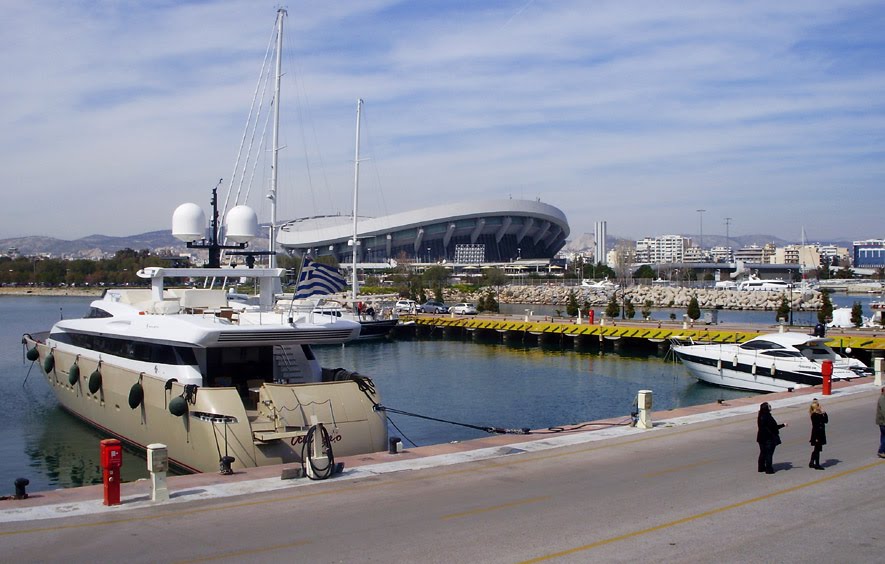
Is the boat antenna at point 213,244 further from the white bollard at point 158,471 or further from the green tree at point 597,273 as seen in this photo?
the green tree at point 597,273

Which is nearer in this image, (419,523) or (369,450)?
(419,523)

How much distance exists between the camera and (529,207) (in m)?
167

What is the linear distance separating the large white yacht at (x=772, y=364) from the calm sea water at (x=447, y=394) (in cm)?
75

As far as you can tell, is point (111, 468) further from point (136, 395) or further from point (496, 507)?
point (136, 395)

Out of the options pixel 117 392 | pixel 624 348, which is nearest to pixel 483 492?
pixel 117 392

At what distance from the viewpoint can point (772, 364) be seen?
30875mm

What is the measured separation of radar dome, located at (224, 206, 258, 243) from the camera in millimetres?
23672

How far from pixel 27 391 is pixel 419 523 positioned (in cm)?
2722

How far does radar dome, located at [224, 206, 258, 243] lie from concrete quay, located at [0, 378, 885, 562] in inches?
412

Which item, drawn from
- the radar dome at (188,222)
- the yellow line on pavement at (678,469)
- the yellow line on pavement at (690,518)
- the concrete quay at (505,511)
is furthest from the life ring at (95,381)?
the yellow line on pavement at (690,518)

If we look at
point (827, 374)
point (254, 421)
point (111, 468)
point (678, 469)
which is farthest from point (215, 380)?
point (827, 374)

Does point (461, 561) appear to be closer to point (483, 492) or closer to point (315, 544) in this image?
point (315, 544)

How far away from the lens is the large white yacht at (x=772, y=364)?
29.9m

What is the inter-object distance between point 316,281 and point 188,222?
5.98 meters
